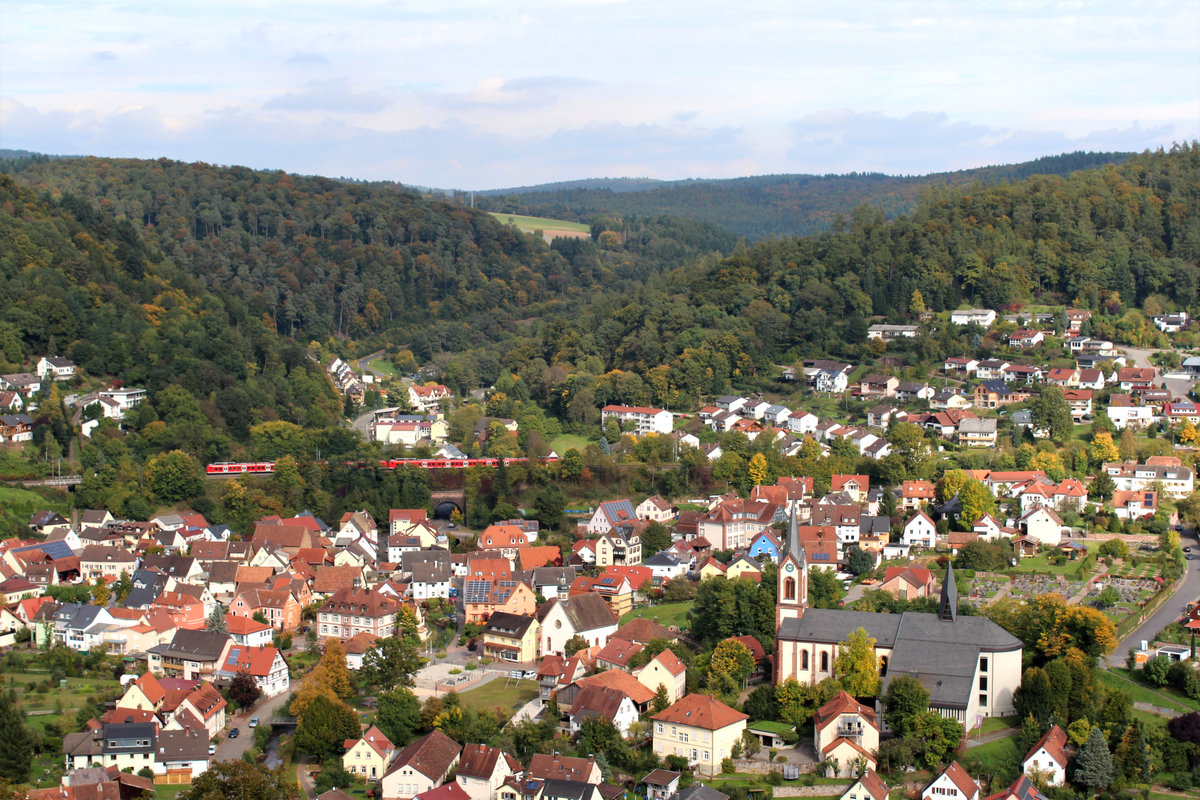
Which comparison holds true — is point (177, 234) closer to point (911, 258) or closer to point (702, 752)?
point (911, 258)

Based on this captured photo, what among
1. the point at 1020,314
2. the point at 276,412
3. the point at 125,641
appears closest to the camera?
the point at 125,641

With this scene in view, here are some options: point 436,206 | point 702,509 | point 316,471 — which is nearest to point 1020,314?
point 702,509

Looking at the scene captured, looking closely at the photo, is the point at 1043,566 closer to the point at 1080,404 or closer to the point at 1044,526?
the point at 1044,526

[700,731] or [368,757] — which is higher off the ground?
[700,731]

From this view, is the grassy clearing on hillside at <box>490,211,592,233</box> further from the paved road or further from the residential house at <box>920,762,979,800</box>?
the residential house at <box>920,762,979,800</box>

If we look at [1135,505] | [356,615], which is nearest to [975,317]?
[1135,505]

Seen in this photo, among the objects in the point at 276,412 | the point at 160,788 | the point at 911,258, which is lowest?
the point at 160,788

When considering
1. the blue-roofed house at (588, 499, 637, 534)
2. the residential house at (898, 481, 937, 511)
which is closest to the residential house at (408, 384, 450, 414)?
the blue-roofed house at (588, 499, 637, 534)
